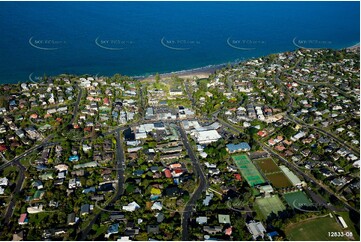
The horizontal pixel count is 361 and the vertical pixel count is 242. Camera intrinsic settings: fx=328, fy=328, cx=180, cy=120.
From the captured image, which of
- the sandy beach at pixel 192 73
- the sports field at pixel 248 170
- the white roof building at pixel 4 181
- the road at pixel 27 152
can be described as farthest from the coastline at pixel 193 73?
the white roof building at pixel 4 181

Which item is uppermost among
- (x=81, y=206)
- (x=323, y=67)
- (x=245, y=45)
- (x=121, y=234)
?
(x=245, y=45)

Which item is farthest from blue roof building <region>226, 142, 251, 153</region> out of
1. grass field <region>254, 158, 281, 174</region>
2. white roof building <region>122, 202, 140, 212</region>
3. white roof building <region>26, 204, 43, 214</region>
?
white roof building <region>26, 204, 43, 214</region>

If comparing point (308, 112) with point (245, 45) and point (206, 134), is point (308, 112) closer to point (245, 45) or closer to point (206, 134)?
point (206, 134)

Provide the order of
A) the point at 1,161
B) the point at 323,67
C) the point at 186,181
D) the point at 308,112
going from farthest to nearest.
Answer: the point at 323,67 → the point at 308,112 → the point at 1,161 → the point at 186,181

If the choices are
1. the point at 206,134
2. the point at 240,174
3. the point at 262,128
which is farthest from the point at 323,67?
the point at 240,174

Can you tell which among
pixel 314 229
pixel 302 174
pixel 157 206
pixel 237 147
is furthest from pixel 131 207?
pixel 302 174

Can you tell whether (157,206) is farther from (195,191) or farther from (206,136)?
(206,136)
